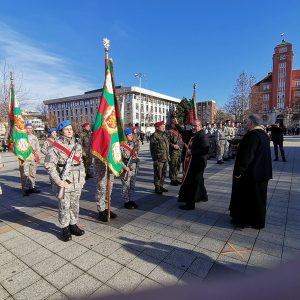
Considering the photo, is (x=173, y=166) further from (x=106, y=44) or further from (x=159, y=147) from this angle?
(x=106, y=44)

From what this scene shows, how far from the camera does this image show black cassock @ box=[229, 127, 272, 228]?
4125 millimetres

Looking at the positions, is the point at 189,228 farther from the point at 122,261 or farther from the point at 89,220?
the point at 89,220

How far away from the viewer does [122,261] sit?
3303 millimetres

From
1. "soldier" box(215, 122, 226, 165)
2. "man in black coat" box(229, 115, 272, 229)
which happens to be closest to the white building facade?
"soldier" box(215, 122, 226, 165)

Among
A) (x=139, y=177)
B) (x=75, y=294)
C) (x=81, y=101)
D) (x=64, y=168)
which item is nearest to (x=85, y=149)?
(x=139, y=177)

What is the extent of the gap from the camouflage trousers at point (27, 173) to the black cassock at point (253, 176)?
606cm

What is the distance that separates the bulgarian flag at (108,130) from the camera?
4.66 m

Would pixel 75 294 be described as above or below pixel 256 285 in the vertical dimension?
below

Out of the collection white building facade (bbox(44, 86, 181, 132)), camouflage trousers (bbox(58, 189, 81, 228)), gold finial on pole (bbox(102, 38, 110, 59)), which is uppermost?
white building facade (bbox(44, 86, 181, 132))

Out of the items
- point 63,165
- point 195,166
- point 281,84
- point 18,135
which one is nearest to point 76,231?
point 63,165

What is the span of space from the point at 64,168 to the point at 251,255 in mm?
3235

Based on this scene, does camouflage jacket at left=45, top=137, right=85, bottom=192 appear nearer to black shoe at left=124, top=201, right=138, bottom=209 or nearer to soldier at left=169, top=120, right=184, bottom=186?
black shoe at left=124, top=201, right=138, bottom=209

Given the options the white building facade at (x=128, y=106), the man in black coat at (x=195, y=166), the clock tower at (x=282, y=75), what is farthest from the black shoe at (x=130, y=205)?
the clock tower at (x=282, y=75)

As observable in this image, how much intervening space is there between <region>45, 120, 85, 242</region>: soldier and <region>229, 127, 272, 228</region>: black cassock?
289 cm
